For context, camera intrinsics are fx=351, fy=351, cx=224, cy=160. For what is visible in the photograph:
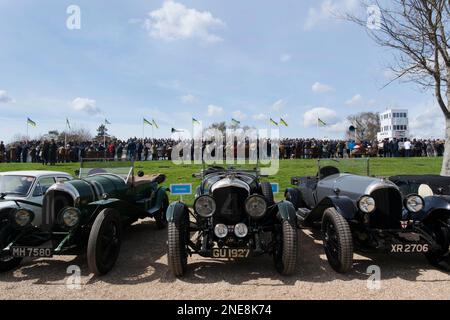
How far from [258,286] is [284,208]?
1225mm

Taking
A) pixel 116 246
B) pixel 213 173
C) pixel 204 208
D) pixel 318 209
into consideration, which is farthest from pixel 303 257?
pixel 116 246

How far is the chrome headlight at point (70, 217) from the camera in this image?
17.2 feet

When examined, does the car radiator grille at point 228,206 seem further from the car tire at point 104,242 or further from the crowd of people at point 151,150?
the crowd of people at point 151,150

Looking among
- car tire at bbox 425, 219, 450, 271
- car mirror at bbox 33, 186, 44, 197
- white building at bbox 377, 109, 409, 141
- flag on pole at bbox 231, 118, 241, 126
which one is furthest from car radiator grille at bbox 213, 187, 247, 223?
white building at bbox 377, 109, 409, 141

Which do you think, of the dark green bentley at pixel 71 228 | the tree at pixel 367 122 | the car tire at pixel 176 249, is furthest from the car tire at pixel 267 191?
the tree at pixel 367 122

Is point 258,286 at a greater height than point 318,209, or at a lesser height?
lesser

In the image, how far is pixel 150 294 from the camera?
441cm

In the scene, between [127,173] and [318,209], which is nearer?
[318,209]

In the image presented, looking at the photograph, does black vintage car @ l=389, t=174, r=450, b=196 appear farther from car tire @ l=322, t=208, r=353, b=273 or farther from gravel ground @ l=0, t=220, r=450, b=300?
car tire @ l=322, t=208, r=353, b=273

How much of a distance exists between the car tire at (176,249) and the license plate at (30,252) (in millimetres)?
1698

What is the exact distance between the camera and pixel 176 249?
483 centimetres

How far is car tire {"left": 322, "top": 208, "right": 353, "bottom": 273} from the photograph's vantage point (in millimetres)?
4848

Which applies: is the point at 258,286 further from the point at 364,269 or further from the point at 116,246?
the point at 116,246

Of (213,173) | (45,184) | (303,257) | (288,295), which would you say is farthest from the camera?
(45,184)
